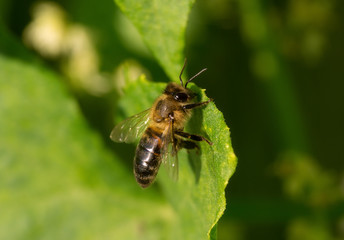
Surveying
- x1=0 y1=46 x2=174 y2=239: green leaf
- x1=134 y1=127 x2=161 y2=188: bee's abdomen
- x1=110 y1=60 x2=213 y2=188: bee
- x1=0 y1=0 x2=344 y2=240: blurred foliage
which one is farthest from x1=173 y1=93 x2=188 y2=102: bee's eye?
x1=0 y1=0 x2=344 y2=240: blurred foliage

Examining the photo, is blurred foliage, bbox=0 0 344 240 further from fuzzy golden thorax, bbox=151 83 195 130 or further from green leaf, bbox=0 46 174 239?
fuzzy golden thorax, bbox=151 83 195 130

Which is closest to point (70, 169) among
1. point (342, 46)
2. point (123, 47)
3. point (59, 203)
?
point (59, 203)

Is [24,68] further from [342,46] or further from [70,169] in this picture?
[342,46]

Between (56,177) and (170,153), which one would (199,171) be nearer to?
(170,153)

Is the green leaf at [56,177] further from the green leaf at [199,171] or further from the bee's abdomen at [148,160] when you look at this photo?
the bee's abdomen at [148,160]

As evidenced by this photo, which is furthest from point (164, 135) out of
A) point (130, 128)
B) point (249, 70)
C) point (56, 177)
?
point (249, 70)
